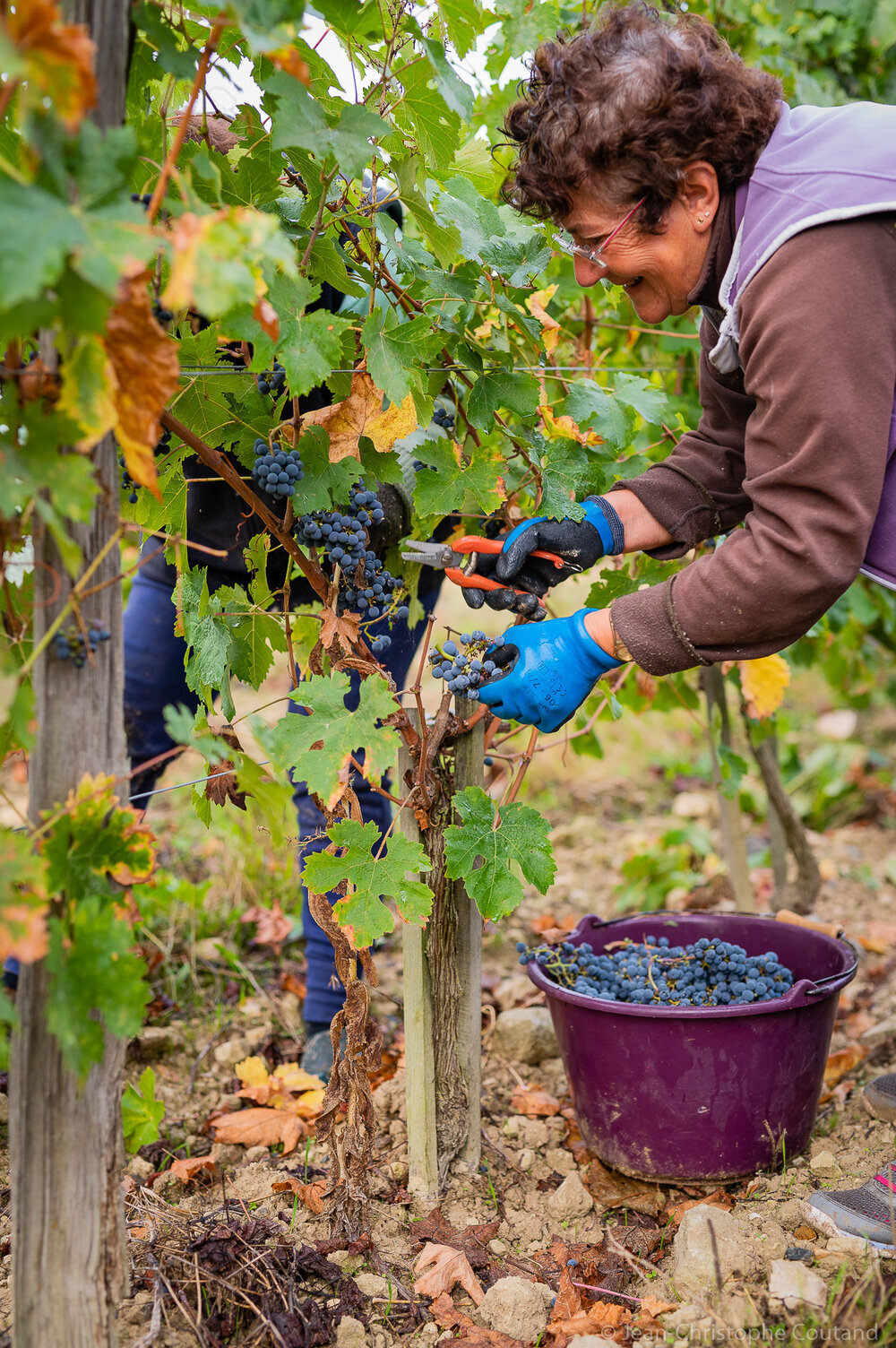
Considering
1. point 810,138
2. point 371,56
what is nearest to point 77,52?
point 371,56

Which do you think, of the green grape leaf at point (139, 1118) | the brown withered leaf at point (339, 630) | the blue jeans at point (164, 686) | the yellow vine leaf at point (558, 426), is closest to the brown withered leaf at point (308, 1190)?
the green grape leaf at point (139, 1118)

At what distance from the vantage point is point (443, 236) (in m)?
1.66

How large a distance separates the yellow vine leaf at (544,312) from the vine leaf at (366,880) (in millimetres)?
1061

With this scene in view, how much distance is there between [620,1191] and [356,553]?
4.53 ft

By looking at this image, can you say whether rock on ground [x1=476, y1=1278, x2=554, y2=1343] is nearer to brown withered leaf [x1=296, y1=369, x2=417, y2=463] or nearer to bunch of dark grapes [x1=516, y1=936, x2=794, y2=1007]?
bunch of dark grapes [x1=516, y1=936, x2=794, y2=1007]

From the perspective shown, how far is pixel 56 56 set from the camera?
0.89m

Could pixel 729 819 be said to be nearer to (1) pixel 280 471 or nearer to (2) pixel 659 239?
(2) pixel 659 239

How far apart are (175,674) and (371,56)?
4.61 ft

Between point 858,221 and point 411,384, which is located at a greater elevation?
point 858,221

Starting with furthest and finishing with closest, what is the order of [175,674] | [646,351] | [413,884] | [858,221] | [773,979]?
[646,351]
[175,674]
[773,979]
[413,884]
[858,221]

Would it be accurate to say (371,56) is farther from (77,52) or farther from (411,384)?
(77,52)

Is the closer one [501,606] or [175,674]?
[501,606]

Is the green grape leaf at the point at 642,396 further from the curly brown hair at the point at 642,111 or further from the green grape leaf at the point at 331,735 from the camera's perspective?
the green grape leaf at the point at 331,735

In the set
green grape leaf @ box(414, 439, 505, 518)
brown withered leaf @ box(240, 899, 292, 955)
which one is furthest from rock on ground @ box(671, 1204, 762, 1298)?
brown withered leaf @ box(240, 899, 292, 955)
